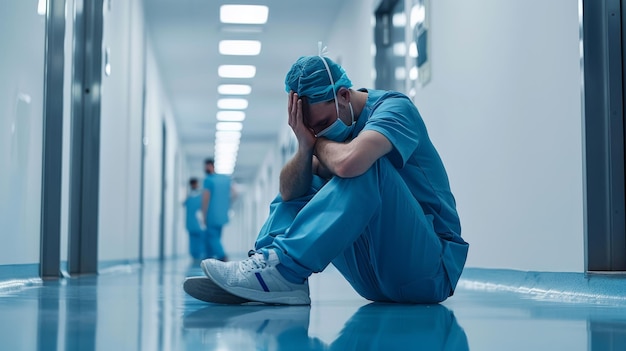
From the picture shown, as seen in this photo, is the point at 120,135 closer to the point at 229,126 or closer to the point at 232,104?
the point at 232,104

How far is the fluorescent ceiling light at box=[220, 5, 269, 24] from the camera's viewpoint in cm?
798

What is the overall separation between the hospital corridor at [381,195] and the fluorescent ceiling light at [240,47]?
8.65ft

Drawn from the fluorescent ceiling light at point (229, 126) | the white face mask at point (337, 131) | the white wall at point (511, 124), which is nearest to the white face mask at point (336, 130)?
the white face mask at point (337, 131)

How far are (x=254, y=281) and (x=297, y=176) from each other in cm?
31

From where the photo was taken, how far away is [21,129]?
11.5 feet

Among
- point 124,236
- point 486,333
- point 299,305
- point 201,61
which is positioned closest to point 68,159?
point 124,236

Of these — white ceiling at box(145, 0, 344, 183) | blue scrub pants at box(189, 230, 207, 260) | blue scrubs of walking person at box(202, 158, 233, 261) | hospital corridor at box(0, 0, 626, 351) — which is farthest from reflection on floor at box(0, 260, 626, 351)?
blue scrub pants at box(189, 230, 207, 260)

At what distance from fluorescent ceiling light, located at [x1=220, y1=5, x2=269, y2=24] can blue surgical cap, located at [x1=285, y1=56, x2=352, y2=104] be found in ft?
19.1

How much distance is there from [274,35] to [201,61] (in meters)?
1.55

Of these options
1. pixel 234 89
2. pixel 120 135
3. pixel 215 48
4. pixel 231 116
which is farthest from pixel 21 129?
pixel 231 116

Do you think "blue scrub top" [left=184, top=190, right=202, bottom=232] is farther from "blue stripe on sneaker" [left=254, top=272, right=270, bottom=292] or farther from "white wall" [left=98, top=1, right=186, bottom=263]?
"blue stripe on sneaker" [left=254, top=272, right=270, bottom=292]

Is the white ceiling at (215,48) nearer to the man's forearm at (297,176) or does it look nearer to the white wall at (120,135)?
the white wall at (120,135)

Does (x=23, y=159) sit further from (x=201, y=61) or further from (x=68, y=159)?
(x=201, y=61)

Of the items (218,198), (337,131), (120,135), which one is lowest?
(218,198)
